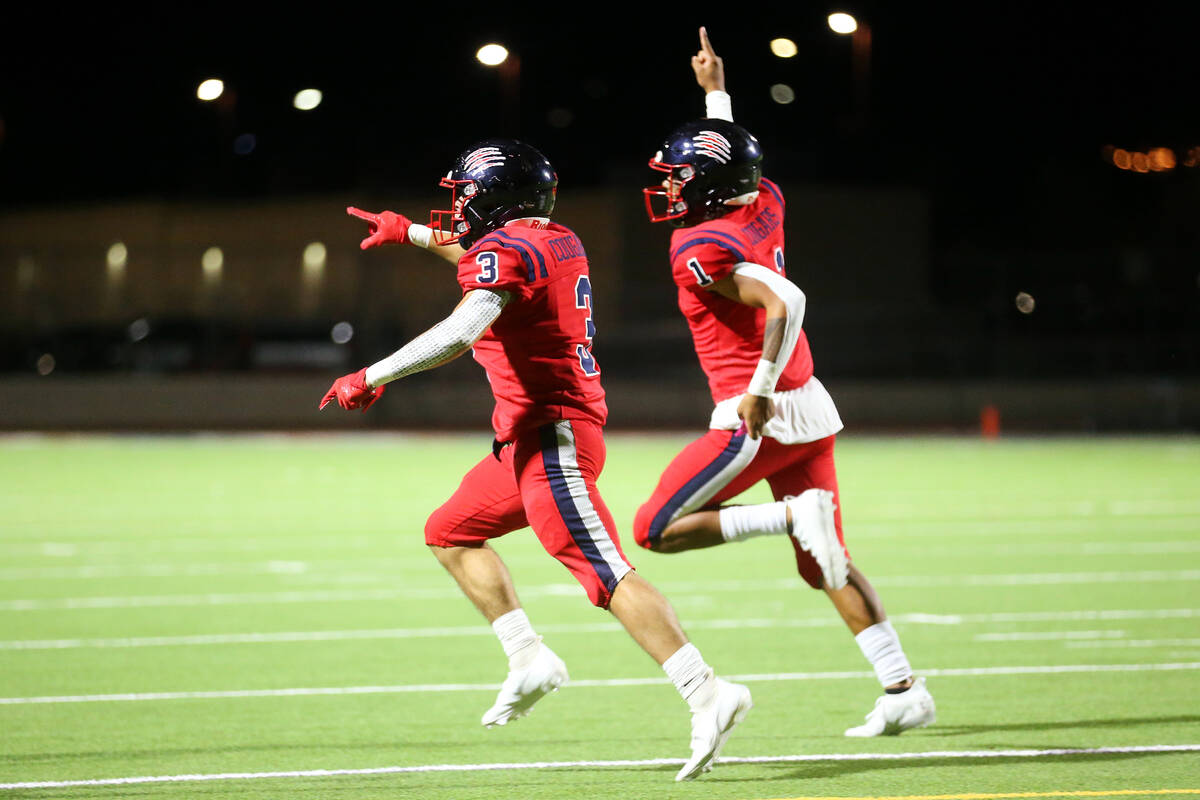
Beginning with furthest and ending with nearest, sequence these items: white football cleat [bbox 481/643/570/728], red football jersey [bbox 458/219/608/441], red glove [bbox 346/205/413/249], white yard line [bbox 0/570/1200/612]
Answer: white yard line [bbox 0/570/1200/612], red glove [bbox 346/205/413/249], white football cleat [bbox 481/643/570/728], red football jersey [bbox 458/219/608/441]

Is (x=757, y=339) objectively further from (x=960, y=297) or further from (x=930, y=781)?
(x=960, y=297)

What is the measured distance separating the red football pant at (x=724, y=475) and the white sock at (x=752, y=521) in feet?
0.23

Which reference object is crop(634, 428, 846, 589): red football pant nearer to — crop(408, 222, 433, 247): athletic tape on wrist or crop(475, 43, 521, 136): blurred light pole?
crop(408, 222, 433, 247): athletic tape on wrist

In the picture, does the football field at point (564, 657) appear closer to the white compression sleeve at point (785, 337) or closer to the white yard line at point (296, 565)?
the white yard line at point (296, 565)

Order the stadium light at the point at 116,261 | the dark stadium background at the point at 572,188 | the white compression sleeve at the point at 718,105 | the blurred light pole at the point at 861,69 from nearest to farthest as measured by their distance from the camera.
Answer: the white compression sleeve at the point at 718,105 → the blurred light pole at the point at 861,69 → the dark stadium background at the point at 572,188 → the stadium light at the point at 116,261

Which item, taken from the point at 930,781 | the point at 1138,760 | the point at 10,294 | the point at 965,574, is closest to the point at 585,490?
the point at 930,781

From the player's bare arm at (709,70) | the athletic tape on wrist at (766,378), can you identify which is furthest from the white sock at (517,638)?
the player's bare arm at (709,70)

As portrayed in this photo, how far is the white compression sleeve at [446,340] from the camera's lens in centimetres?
516

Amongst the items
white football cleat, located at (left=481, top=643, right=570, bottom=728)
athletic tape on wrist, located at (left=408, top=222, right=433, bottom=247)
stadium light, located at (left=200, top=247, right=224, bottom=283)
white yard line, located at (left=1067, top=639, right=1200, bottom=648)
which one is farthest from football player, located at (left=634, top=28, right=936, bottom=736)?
stadium light, located at (left=200, top=247, right=224, bottom=283)

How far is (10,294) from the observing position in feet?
133

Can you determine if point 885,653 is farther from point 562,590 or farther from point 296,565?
point 296,565

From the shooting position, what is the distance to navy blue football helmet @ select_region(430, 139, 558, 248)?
18.7ft

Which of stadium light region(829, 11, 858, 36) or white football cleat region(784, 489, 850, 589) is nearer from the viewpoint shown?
white football cleat region(784, 489, 850, 589)

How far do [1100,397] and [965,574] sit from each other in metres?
24.3
